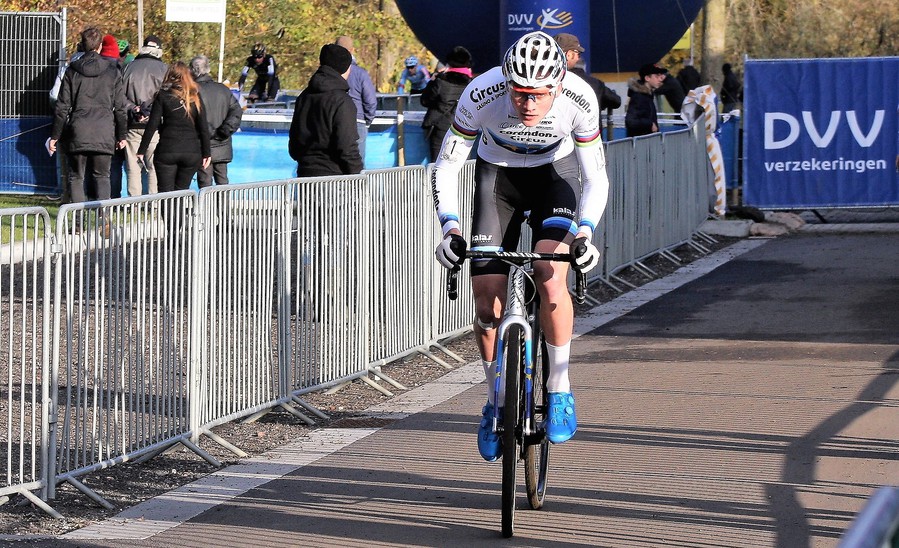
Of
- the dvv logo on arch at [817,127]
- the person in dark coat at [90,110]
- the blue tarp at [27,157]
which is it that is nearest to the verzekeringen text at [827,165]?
the dvv logo on arch at [817,127]

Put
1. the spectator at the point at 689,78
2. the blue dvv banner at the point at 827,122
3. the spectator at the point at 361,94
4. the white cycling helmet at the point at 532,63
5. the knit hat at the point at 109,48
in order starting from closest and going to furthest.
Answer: the white cycling helmet at the point at 532,63, the knit hat at the point at 109,48, the spectator at the point at 361,94, the blue dvv banner at the point at 827,122, the spectator at the point at 689,78

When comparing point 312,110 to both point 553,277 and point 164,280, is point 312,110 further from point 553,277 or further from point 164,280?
point 553,277

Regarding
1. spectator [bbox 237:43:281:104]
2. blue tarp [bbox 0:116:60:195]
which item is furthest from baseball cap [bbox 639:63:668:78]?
spectator [bbox 237:43:281:104]

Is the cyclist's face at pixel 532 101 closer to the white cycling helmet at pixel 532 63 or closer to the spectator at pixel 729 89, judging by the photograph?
the white cycling helmet at pixel 532 63

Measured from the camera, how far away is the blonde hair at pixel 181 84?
13.0 meters

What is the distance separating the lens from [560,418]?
5.80 metres

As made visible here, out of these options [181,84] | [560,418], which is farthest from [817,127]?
[560,418]

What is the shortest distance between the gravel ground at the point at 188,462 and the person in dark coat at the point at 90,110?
19.3 ft

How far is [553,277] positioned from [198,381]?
86.0 inches

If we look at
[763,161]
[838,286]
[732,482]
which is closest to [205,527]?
[732,482]

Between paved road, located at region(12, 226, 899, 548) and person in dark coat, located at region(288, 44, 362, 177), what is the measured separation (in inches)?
97.8

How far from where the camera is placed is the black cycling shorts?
6.00 metres

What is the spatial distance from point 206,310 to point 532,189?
193cm

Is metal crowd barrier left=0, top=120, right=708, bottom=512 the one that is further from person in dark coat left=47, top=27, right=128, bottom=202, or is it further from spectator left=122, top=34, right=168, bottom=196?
spectator left=122, top=34, right=168, bottom=196
